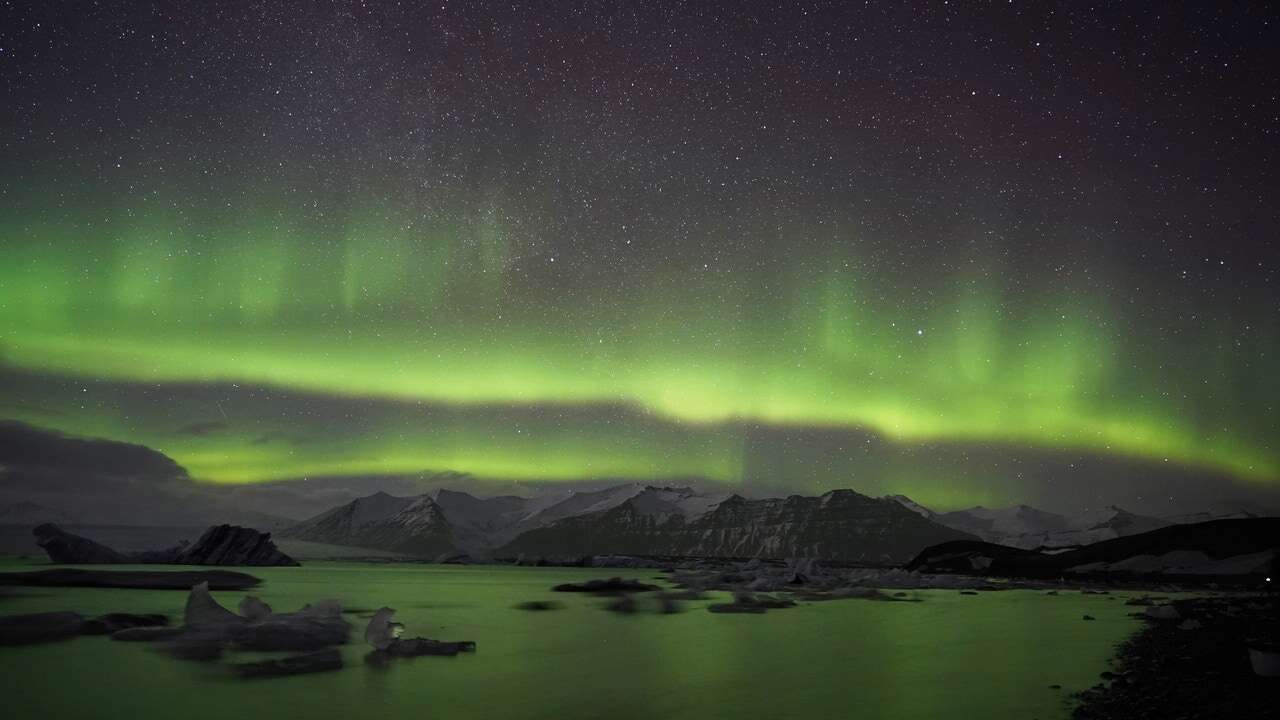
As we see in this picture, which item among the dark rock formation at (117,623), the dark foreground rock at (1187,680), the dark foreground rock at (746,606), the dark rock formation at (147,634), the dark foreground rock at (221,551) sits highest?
the dark foreground rock at (1187,680)

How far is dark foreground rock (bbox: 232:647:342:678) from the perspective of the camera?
1526cm

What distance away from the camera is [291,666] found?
1585 cm

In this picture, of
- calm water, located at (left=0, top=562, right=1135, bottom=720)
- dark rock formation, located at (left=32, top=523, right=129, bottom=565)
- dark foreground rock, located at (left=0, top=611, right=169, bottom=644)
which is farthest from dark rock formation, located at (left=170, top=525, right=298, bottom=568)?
dark foreground rock, located at (left=0, top=611, right=169, bottom=644)

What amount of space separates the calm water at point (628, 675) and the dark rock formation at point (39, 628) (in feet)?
3.29

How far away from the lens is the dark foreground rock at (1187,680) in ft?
37.3

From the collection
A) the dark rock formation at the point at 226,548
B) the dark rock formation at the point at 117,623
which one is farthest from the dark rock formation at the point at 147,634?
the dark rock formation at the point at 226,548

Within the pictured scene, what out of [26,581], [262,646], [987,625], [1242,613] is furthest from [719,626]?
[26,581]

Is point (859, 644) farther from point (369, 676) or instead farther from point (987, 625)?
point (369, 676)

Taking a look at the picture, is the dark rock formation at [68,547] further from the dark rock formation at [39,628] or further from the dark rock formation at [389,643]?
the dark rock formation at [389,643]

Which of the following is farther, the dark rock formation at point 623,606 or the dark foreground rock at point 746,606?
the dark rock formation at point 623,606

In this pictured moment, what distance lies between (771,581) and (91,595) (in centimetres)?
4069

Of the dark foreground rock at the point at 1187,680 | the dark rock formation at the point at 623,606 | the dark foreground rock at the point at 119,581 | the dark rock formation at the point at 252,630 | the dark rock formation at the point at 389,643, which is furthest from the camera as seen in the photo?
the dark foreground rock at the point at 119,581

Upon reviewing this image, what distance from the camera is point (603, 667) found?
18.3 metres

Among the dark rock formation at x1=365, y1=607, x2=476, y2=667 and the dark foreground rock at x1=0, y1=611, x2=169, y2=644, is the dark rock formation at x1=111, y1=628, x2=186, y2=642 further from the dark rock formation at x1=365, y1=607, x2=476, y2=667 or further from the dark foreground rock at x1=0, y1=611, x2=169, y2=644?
the dark rock formation at x1=365, y1=607, x2=476, y2=667
